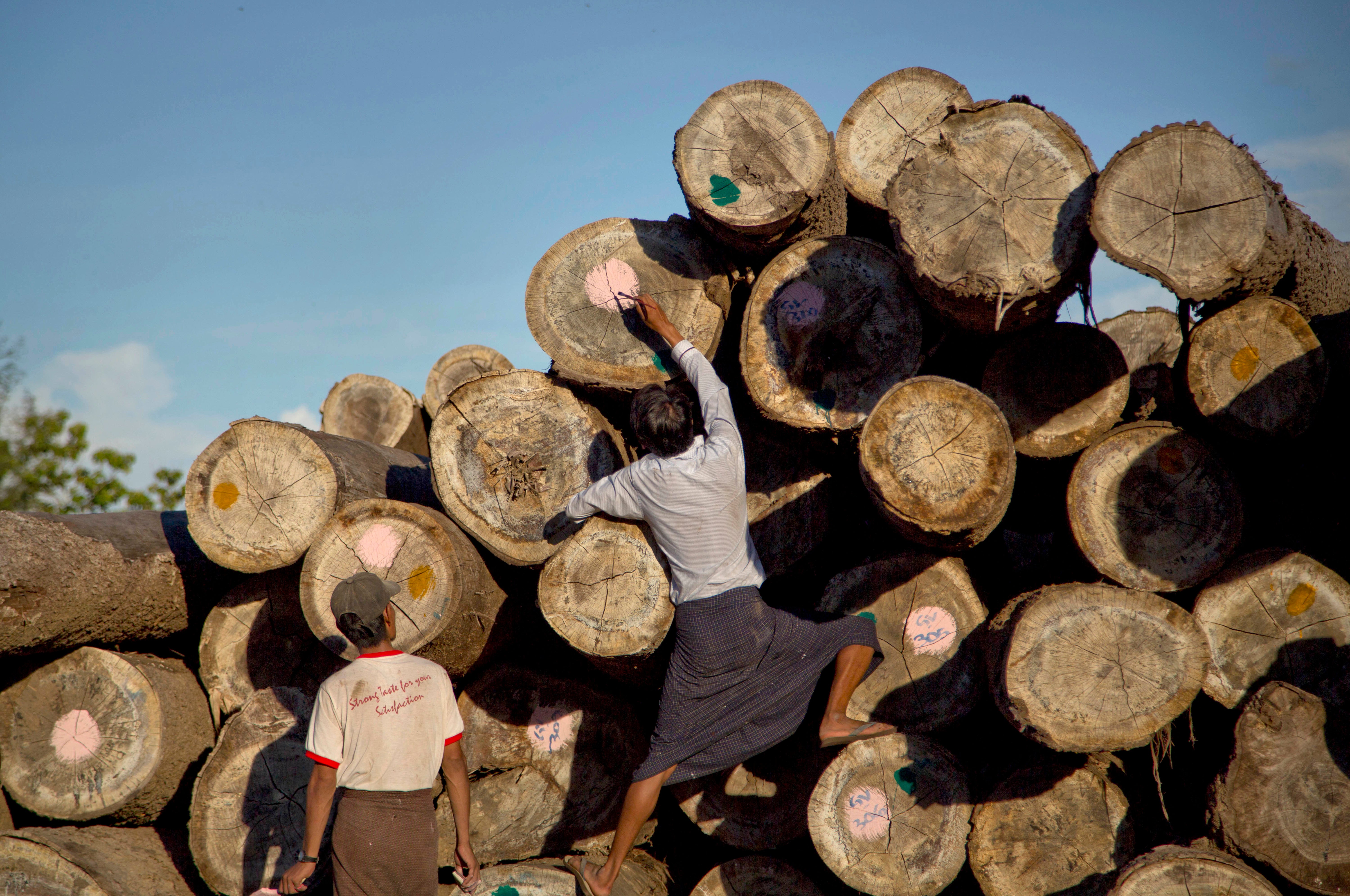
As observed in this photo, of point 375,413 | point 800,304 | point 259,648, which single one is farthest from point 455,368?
point 800,304

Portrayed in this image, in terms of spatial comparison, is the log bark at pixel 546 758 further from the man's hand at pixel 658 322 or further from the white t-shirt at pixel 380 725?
the man's hand at pixel 658 322

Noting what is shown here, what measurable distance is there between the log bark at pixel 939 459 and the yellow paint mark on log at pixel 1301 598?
52.1 inches

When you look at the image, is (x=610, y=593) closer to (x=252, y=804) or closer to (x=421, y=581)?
(x=421, y=581)

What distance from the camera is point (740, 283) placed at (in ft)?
12.6

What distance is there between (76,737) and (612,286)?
10.9 feet

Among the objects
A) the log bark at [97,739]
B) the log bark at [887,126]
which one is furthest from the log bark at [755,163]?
the log bark at [97,739]

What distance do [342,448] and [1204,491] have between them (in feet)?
12.9

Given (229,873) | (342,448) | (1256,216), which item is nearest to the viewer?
(1256,216)

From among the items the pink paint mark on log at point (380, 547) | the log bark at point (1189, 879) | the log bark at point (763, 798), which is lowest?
the log bark at point (1189, 879)

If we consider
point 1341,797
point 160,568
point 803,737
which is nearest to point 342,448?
point 160,568

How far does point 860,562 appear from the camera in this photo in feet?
11.5

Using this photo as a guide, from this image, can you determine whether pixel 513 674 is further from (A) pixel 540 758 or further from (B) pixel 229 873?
(B) pixel 229 873

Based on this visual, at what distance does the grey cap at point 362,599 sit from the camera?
285 cm

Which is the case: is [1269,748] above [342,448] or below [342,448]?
below
